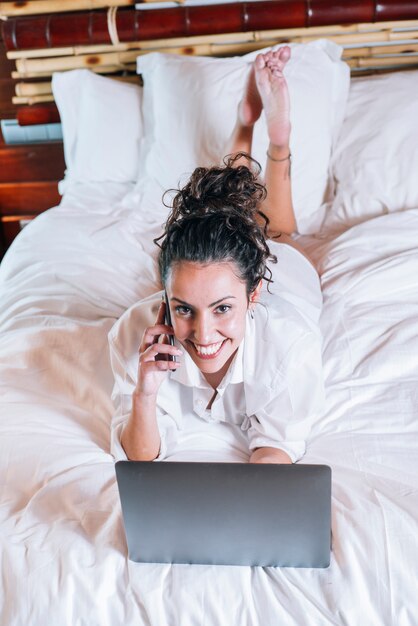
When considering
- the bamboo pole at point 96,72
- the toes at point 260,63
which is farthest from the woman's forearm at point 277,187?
the bamboo pole at point 96,72

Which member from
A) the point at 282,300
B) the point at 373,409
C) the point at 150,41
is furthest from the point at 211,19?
the point at 373,409

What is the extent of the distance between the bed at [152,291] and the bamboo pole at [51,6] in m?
0.24

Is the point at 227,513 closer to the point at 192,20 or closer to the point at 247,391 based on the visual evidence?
the point at 247,391

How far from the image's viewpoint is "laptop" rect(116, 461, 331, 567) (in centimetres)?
86

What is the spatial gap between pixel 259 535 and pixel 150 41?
6.21ft

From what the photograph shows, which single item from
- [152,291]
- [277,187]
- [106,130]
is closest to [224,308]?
[152,291]

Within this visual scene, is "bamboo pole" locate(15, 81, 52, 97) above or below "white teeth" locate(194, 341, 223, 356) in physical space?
above

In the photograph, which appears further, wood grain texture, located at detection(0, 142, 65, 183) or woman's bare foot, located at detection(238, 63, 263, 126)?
wood grain texture, located at detection(0, 142, 65, 183)

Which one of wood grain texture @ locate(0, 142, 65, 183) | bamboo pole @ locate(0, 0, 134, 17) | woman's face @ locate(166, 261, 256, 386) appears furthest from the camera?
wood grain texture @ locate(0, 142, 65, 183)

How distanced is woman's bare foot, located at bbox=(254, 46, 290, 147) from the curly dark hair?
0.61m

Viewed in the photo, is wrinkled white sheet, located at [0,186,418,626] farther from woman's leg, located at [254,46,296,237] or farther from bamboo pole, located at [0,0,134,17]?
bamboo pole, located at [0,0,134,17]

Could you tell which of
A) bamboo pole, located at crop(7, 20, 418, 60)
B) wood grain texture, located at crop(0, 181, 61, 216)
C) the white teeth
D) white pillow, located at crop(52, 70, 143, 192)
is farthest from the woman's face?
wood grain texture, located at crop(0, 181, 61, 216)

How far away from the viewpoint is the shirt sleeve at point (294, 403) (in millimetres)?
1189

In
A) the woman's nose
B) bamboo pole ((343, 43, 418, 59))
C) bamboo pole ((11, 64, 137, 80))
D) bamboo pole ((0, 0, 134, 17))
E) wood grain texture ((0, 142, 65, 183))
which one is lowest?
wood grain texture ((0, 142, 65, 183))
